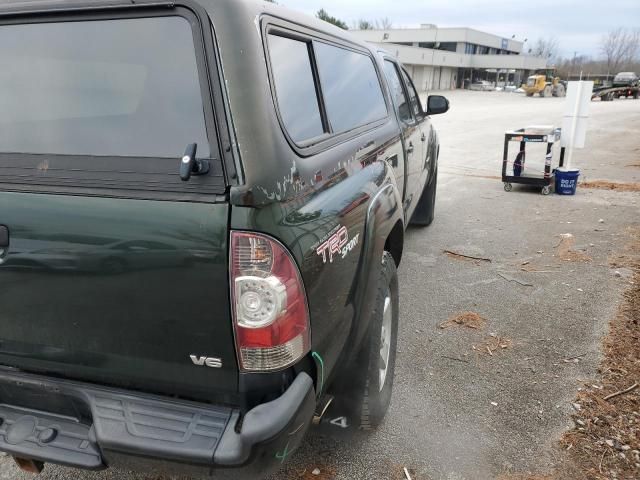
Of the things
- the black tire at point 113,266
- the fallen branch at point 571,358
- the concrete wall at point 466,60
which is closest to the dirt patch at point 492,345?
the fallen branch at point 571,358

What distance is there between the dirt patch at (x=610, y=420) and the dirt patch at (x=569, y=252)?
1577mm

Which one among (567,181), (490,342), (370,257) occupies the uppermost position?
(370,257)

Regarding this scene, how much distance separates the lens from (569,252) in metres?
5.58

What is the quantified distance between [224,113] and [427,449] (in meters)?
2.03

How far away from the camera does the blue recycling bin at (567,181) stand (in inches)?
323

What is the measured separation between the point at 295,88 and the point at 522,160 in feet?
24.5

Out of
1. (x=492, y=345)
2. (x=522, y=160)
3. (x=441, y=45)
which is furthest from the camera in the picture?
(x=441, y=45)

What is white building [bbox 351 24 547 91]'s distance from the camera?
60653 millimetres

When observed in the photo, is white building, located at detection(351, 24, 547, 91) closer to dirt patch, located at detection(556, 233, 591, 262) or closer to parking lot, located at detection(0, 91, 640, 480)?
parking lot, located at detection(0, 91, 640, 480)

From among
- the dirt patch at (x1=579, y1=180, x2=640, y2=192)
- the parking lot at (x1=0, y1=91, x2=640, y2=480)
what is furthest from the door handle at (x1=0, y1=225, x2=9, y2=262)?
the dirt patch at (x1=579, y1=180, x2=640, y2=192)

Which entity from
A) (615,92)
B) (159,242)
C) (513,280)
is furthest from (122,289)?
(615,92)

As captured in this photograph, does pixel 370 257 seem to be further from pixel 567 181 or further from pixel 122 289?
pixel 567 181

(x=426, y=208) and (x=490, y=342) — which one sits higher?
(x=426, y=208)

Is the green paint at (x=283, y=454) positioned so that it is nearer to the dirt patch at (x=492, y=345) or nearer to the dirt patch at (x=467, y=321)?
the dirt patch at (x=492, y=345)
